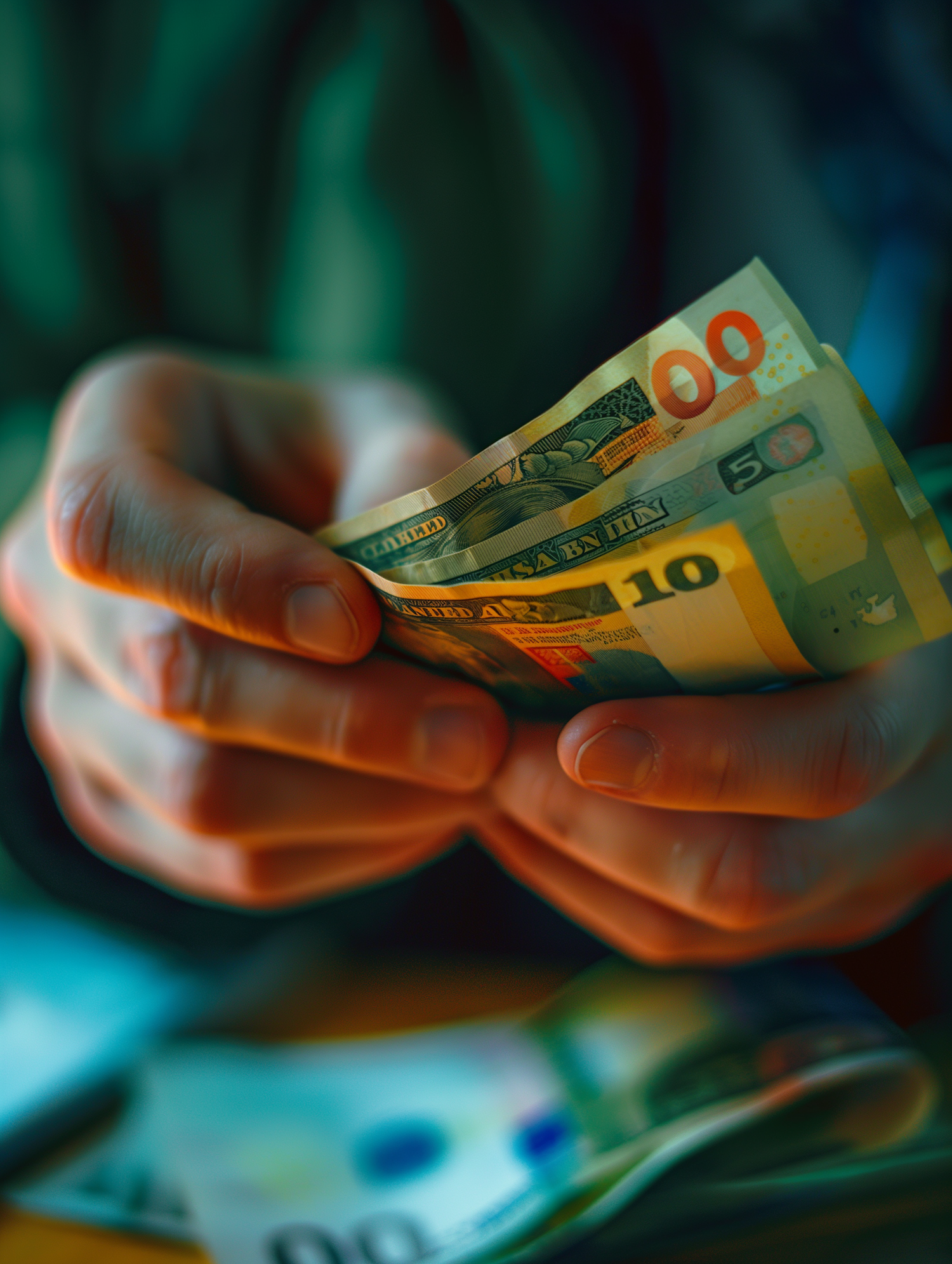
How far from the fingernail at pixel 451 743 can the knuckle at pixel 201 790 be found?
174mm

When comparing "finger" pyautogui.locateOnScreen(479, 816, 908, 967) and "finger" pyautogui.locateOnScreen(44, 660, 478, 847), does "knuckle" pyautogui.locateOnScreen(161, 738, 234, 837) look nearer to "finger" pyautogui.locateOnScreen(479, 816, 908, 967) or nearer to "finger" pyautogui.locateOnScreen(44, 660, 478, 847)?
"finger" pyautogui.locateOnScreen(44, 660, 478, 847)

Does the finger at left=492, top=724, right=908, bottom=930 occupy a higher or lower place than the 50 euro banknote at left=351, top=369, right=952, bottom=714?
lower

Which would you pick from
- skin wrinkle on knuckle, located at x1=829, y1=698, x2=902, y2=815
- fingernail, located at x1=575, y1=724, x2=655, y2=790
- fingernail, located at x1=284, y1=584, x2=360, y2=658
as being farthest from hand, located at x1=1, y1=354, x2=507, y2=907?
skin wrinkle on knuckle, located at x1=829, y1=698, x2=902, y2=815

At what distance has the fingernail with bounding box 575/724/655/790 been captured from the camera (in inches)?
17.7

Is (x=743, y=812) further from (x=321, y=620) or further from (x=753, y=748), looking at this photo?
(x=321, y=620)

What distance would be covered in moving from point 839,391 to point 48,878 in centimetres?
102

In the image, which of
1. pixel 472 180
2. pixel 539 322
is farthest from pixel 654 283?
pixel 472 180

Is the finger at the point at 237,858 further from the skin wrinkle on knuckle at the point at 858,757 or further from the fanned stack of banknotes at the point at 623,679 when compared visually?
the skin wrinkle on knuckle at the point at 858,757

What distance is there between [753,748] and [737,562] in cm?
12

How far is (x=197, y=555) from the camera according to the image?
1.61 ft

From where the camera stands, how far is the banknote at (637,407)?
1.53 feet

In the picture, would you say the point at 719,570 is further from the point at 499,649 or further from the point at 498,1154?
the point at 498,1154

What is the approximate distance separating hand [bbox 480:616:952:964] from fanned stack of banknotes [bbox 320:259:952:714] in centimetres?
4

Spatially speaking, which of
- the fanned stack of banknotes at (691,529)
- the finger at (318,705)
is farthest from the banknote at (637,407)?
the finger at (318,705)
